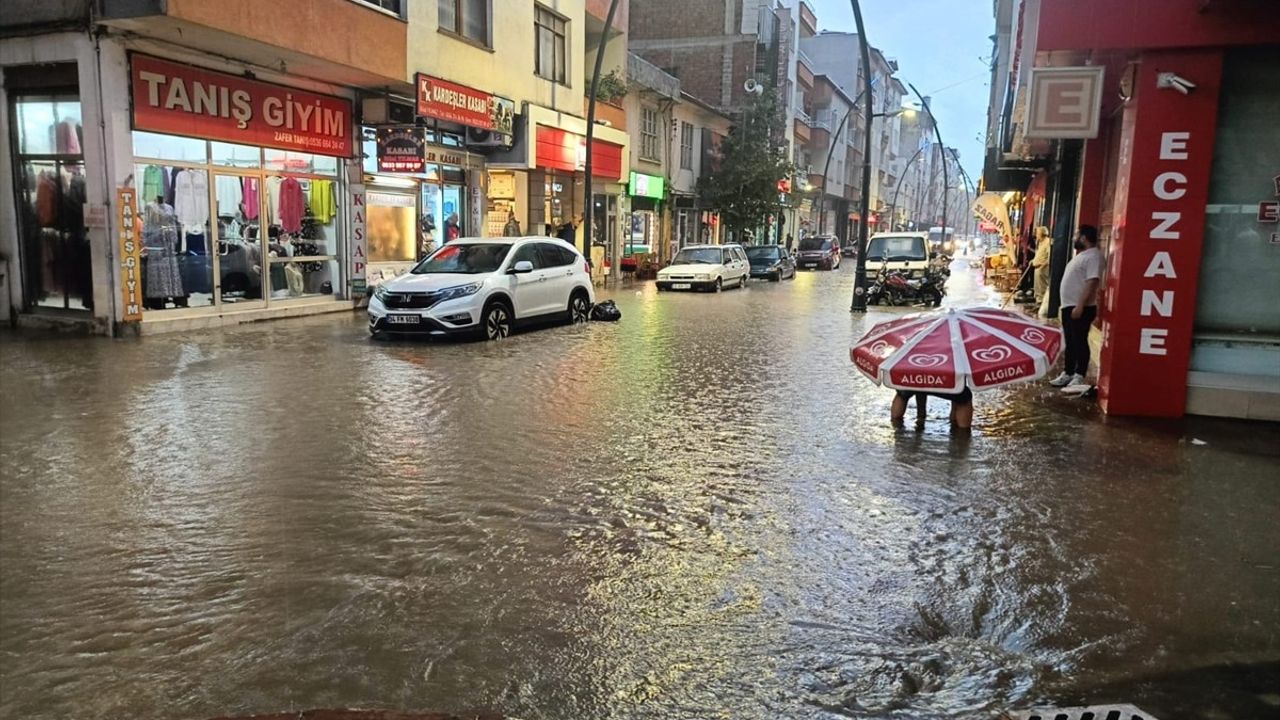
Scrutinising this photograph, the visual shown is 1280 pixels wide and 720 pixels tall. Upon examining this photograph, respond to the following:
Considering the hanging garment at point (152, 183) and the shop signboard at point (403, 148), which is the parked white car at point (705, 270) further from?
the hanging garment at point (152, 183)

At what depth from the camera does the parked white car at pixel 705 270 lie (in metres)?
27.2

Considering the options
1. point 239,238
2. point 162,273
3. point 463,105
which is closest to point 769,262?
point 463,105

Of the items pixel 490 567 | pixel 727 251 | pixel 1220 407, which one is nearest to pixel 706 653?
pixel 490 567

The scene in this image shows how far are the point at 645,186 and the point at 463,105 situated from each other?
1500 cm

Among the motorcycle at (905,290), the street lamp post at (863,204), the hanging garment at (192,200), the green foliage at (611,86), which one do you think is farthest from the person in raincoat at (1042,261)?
the hanging garment at (192,200)

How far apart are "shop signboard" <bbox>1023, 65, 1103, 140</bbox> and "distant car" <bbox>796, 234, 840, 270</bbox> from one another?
120ft

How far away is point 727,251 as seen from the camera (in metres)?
29.5

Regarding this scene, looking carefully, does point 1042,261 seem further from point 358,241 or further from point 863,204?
point 358,241

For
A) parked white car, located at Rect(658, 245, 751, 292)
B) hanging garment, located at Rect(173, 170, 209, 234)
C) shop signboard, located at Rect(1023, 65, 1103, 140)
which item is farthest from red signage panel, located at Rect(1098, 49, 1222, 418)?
parked white car, located at Rect(658, 245, 751, 292)

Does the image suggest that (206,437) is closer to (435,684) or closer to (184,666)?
(184,666)

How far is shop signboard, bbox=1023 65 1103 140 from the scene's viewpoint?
29.9 ft

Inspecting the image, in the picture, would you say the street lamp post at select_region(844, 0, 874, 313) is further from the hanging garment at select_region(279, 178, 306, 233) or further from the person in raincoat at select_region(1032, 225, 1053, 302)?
the hanging garment at select_region(279, 178, 306, 233)

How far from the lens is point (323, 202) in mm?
18188

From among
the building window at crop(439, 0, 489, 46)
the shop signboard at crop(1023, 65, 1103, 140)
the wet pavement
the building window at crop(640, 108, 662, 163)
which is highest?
the building window at crop(439, 0, 489, 46)
